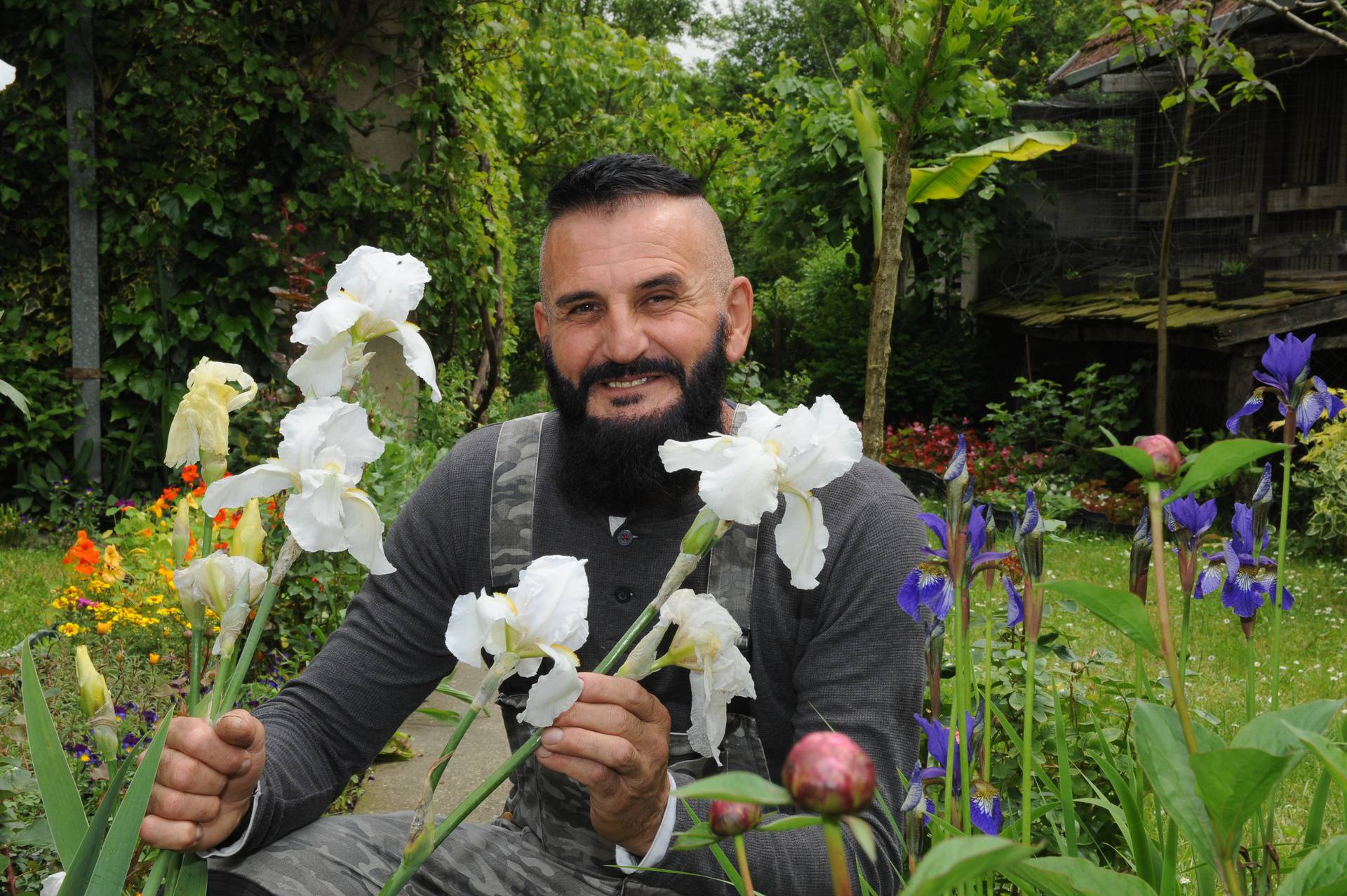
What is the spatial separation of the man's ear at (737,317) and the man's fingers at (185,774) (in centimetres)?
119

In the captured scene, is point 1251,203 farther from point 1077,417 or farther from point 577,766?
point 577,766

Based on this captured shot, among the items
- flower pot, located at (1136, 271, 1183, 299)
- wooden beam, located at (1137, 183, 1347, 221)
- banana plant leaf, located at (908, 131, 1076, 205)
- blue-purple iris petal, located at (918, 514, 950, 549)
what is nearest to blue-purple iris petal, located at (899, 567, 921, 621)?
blue-purple iris petal, located at (918, 514, 950, 549)

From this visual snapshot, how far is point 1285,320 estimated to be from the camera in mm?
7379

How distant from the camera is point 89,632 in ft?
10.6

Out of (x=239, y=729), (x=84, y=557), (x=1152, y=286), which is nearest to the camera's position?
(x=239, y=729)

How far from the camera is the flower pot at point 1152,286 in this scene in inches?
364

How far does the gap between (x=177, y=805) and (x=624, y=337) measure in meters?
0.99

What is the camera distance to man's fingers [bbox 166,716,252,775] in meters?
1.03

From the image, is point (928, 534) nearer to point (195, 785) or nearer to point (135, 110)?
point (195, 785)

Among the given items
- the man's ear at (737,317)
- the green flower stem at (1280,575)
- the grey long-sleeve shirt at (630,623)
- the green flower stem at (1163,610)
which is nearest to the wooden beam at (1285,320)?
the man's ear at (737,317)

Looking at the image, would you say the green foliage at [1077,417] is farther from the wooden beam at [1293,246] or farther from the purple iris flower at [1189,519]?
the purple iris flower at [1189,519]

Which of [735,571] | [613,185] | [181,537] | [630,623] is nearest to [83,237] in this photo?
[613,185]

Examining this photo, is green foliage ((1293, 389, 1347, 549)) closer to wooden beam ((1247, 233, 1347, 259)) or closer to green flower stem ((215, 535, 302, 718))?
wooden beam ((1247, 233, 1347, 259))

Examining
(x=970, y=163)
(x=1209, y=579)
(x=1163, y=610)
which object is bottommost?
(x=1209, y=579)
